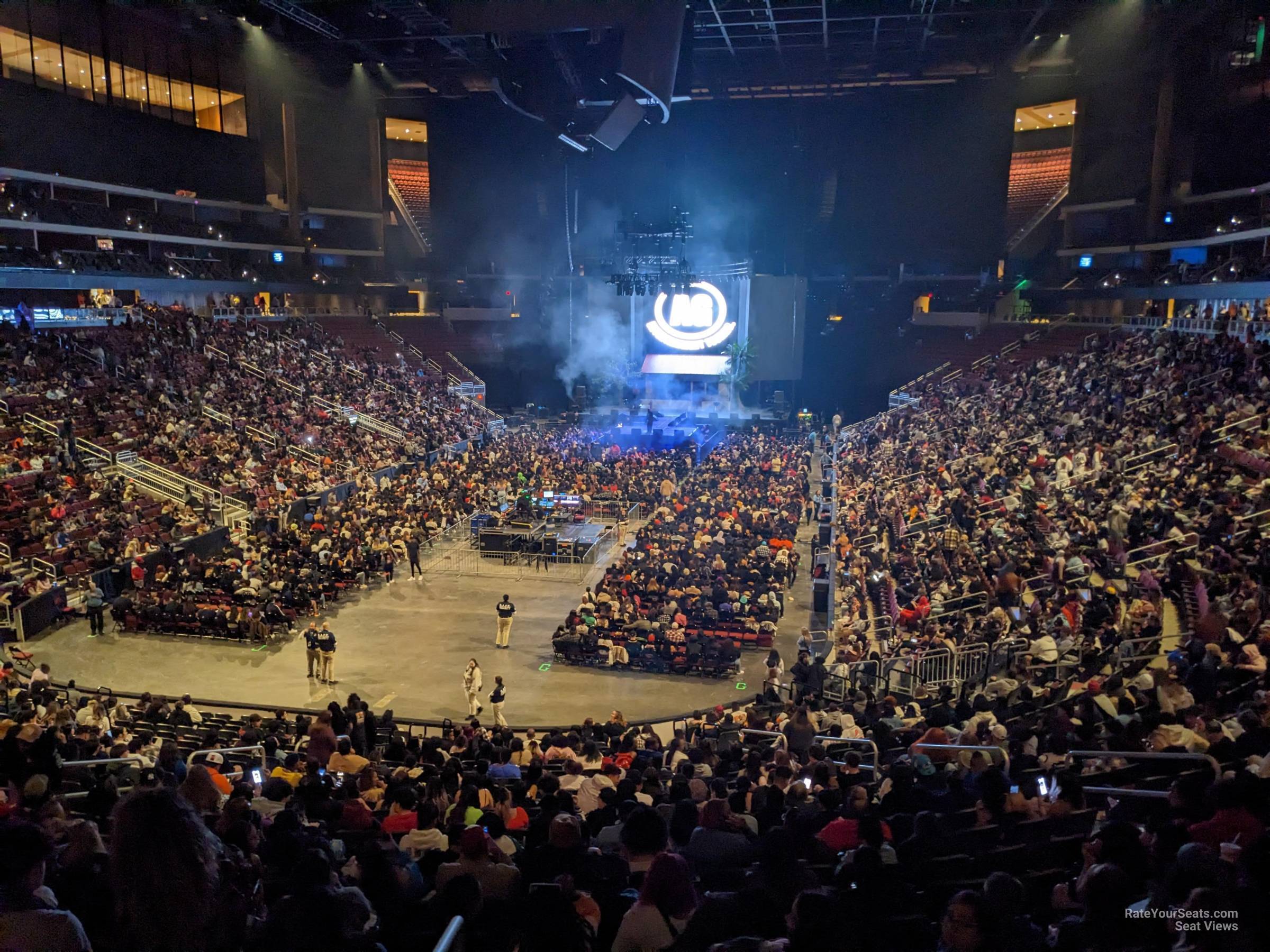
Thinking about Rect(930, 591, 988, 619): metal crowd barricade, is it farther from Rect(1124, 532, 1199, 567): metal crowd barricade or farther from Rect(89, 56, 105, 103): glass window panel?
Rect(89, 56, 105, 103): glass window panel

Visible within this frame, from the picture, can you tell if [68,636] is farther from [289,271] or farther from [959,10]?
[959,10]

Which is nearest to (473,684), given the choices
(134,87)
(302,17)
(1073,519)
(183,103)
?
(1073,519)

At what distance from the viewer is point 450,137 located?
141ft

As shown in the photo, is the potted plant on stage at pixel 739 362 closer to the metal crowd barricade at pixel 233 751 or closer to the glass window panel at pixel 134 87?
the glass window panel at pixel 134 87

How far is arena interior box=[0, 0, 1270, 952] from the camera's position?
14.1 feet

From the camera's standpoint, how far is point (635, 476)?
85.9ft

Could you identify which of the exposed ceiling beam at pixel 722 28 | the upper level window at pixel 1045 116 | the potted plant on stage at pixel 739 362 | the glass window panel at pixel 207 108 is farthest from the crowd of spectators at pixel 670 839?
the upper level window at pixel 1045 116

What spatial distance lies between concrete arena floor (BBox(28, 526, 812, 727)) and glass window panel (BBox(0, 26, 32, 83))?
20.6 meters

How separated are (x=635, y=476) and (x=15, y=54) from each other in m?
23.2

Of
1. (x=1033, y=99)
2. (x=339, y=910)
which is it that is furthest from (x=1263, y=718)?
(x=1033, y=99)

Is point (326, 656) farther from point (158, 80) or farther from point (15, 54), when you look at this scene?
point (158, 80)

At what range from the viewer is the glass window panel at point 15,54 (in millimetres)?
26500

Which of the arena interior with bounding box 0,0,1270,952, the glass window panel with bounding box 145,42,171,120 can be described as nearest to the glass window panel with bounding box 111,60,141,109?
the arena interior with bounding box 0,0,1270,952

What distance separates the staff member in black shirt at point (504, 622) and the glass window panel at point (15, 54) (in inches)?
975
